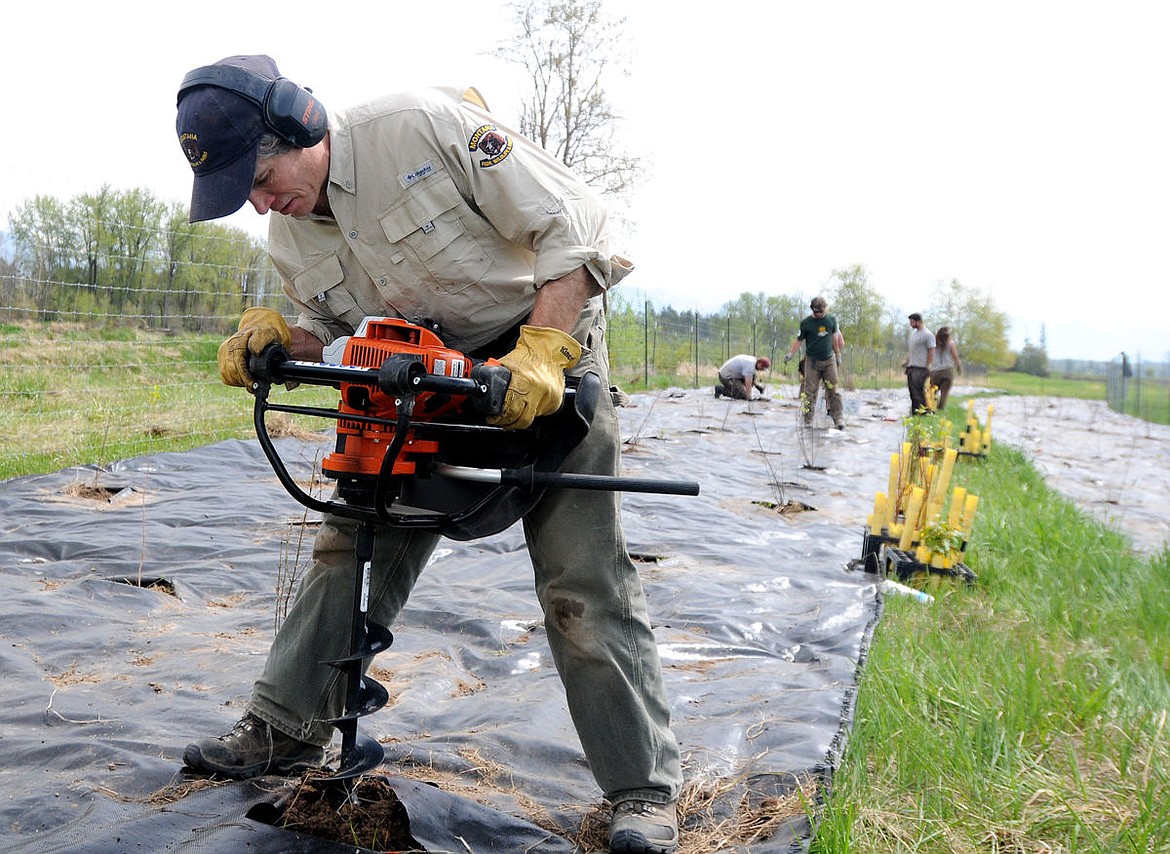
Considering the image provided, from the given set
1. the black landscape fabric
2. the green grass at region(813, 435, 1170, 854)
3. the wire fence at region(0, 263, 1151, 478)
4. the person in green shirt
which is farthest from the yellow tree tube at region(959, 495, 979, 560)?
the person in green shirt

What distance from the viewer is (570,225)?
1.83 m

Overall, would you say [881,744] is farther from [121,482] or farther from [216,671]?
[121,482]

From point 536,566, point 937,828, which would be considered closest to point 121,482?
point 536,566

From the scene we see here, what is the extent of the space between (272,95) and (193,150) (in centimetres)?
17

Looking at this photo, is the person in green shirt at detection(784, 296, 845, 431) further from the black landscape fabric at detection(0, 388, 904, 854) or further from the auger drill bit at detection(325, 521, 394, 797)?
the auger drill bit at detection(325, 521, 394, 797)

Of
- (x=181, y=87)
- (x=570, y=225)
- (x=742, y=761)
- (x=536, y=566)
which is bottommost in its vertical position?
(x=742, y=761)

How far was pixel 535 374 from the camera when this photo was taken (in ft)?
5.50

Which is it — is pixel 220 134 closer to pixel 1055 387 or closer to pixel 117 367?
pixel 117 367

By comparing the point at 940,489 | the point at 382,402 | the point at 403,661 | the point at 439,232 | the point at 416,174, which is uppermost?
the point at 416,174

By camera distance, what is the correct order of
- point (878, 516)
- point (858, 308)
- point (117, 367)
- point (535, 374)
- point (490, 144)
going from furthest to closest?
point (858, 308)
point (117, 367)
point (878, 516)
point (490, 144)
point (535, 374)

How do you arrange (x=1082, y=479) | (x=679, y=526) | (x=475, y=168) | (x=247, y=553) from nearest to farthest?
1. (x=475, y=168)
2. (x=247, y=553)
3. (x=679, y=526)
4. (x=1082, y=479)

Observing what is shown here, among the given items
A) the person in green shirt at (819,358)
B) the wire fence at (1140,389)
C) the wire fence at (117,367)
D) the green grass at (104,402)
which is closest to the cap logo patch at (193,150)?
the wire fence at (117,367)

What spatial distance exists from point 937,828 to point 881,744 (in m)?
0.41

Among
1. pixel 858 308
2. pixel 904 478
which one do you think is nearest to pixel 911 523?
pixel 904 478
